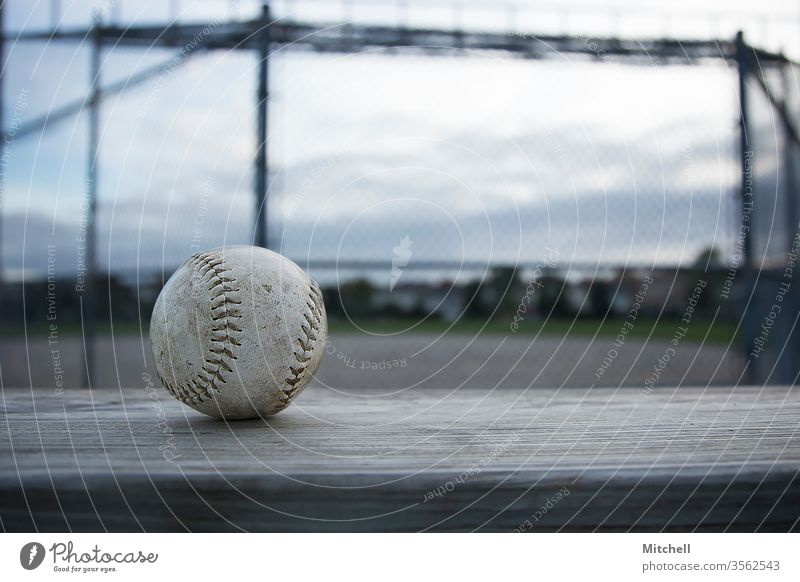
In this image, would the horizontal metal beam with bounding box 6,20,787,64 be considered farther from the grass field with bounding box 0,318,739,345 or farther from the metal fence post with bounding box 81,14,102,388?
the grass field with bounding box 0,318,739,345

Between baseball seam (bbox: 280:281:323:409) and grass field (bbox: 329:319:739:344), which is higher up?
baseball seam (bbox: 280:281:323:409)

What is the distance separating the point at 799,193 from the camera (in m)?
4.18

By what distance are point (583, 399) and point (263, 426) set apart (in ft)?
4.29

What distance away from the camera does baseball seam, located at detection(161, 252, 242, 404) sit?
183cm

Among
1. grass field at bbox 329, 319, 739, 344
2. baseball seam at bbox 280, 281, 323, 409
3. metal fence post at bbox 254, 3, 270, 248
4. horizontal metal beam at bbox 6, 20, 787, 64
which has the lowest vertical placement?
grass field at bbox 329, 319, 739, 344

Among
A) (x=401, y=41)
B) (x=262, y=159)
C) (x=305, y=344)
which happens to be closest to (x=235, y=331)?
(x=305, y=344)

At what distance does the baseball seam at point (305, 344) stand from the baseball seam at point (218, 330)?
167mm

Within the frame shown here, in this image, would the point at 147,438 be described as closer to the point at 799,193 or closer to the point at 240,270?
the point at 240,270

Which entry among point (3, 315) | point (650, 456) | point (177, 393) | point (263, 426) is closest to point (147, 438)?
point (177, 393)

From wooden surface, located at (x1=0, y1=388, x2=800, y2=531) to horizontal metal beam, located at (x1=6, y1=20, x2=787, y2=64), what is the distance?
2.46 m

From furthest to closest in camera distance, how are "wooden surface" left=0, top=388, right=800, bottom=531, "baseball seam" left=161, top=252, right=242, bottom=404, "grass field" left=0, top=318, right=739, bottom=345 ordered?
1. "grass field" left=0, top=318, right=739, bottom=345
2. "baseball seam" left=161, top=252, right=242, bottom=404
3. "wooden surface" left=0, top=388, right=800, bottom=531
